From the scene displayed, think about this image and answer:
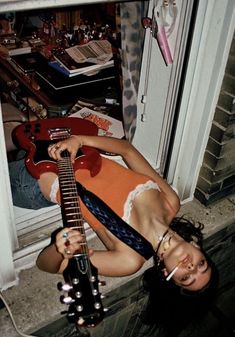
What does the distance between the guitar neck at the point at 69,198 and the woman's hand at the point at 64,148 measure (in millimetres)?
26

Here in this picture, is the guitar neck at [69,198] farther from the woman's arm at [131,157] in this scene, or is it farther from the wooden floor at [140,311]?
the wooden floor at [140,311]

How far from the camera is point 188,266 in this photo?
169 cm

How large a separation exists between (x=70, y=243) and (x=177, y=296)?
818mm

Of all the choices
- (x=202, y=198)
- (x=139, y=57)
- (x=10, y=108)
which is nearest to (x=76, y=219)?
(x=139, y=57)

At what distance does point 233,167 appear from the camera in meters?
2.23

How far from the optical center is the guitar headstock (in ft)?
3.70

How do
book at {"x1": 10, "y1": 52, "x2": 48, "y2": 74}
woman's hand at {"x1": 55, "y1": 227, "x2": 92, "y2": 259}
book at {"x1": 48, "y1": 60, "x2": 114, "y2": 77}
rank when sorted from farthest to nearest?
book at {"x1": 10, "y1": 52, "x2": 48, "y2": 74} < book at {"x1": 48, "y1": 60, "x2": 114, "y2": 77} < woman's hand at {"x1": 55, "y1": 227, "x2": 92, "y2": 259}

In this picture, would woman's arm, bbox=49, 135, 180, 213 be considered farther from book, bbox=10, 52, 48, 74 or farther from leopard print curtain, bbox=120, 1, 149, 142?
book, bbox=10, 52, 48, 74

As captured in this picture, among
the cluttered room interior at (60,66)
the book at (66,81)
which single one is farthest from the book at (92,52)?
the book at (66,81)

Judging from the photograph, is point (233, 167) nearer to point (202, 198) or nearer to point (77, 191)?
point (202, 198)

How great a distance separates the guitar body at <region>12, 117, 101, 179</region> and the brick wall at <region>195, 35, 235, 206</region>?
A: 2.21 feet

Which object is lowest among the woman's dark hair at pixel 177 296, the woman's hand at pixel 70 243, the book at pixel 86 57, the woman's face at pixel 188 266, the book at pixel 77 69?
the woman's dark hair at pixel 177 296

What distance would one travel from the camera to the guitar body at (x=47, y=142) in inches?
70.0

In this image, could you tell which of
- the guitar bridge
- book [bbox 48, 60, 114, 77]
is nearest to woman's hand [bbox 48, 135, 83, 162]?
the guitar bridge
